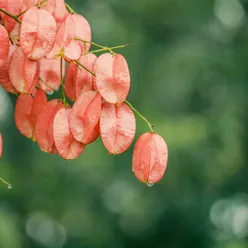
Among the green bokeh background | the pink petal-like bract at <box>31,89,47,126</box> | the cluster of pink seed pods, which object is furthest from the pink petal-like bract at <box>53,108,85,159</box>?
the green bokeh background

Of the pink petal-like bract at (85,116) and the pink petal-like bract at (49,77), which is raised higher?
the pink petal-like bract at (49,77)

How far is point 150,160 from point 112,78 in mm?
137

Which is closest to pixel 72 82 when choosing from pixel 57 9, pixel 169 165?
pixel 57 9

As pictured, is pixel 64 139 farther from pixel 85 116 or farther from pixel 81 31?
pixel 81 31

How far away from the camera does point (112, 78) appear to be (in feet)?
3.65

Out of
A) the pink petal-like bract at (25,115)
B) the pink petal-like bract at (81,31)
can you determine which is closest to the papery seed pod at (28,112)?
the pink petal-like bract at (25,115)

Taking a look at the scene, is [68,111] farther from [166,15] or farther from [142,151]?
[166,15]

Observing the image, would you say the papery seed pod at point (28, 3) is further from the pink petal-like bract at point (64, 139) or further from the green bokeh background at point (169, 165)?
the green bokeh background at point (169, 165)

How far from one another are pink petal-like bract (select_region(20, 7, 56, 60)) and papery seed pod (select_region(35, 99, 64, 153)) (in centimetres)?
11

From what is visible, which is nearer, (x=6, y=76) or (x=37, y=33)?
(x=37, y=33)

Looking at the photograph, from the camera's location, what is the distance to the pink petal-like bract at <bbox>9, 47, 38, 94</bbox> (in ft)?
3.73

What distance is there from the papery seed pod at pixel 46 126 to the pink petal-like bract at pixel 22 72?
0.17ft

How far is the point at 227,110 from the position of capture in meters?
5.58

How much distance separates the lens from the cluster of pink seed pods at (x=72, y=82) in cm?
109
